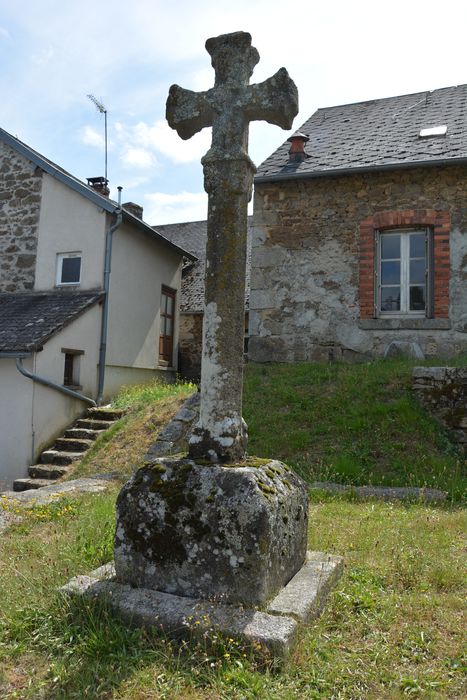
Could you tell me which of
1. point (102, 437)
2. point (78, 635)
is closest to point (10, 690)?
point (78, 635)

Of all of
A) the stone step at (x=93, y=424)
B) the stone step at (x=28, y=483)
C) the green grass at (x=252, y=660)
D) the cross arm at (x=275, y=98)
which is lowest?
the stone step at (x=28, y=483)

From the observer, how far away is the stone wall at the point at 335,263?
380 inches

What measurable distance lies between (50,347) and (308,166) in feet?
19.1

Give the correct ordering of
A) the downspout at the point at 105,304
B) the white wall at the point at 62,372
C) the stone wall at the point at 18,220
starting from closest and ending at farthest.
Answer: the white wall at the point at 62,372, the downspout at the point at 105,304, the stone wall at the point at 18,220

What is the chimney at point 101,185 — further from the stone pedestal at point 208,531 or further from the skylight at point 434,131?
the stone pedestal at point 208,531

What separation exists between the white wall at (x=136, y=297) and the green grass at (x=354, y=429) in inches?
173

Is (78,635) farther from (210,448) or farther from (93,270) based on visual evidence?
(93,270)

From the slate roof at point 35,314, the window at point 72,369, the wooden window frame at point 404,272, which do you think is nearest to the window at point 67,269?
the slate roof at point 35,314

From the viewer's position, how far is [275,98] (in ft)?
11.7

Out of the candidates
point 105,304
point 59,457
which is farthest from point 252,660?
point 105,304

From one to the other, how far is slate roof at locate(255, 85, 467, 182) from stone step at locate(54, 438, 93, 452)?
18.9 feet

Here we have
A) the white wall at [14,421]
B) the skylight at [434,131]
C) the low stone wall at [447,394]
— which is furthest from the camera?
the skylight at [434,131]

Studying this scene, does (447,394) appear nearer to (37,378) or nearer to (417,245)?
(417,245)

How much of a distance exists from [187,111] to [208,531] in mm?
2701
